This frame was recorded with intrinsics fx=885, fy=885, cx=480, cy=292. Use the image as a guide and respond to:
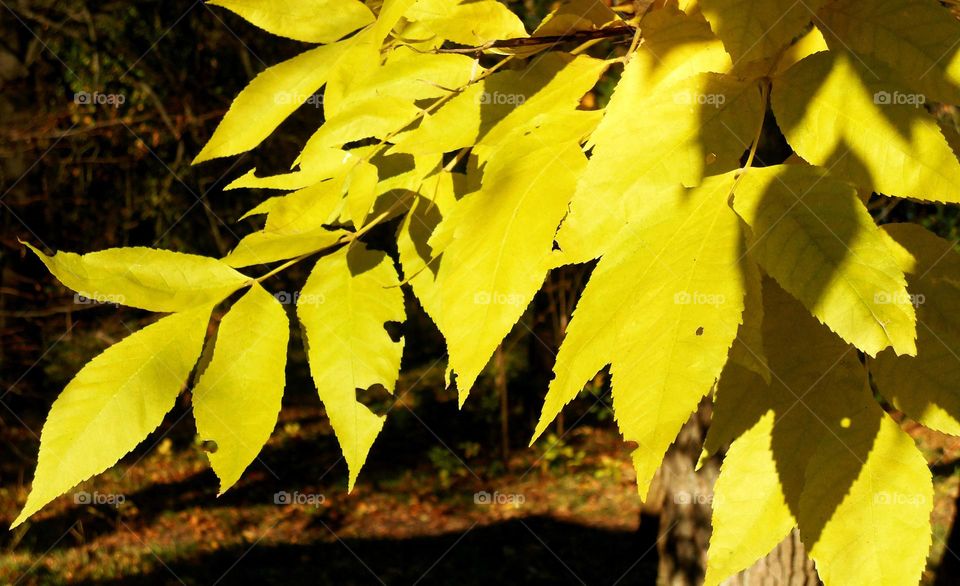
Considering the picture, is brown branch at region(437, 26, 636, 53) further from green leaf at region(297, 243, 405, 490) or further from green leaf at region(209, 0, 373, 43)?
green leaf at region(297, 243, 405, 490)

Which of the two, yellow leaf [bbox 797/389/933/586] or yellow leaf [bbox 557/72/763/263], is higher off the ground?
yellow leaf [bbox 557/72/763/263]

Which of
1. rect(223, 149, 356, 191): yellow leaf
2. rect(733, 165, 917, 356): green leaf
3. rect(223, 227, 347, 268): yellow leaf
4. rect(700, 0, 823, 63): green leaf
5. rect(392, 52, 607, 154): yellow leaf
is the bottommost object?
rect(733, 165, 917, 356): green leaf

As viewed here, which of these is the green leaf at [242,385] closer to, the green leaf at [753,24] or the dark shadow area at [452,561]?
the green leaf at [753,24]

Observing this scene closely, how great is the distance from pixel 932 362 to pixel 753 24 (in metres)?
0.33

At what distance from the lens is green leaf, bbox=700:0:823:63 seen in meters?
0.70

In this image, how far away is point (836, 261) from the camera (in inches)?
22.9

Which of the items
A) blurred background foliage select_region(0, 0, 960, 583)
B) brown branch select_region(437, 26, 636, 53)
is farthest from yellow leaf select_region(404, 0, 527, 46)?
blurred background foliage select_region(0, 0, 960, 583)

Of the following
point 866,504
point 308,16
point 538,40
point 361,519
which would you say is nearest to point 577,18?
point 538,40

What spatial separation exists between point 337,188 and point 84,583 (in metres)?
7.54

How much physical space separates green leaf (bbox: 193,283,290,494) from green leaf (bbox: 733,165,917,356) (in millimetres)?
443

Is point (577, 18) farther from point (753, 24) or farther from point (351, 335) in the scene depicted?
point (351, 335)

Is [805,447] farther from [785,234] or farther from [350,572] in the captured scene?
[350,572]

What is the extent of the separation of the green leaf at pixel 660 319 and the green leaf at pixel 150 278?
410 millimetres

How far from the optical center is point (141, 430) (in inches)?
29.4
